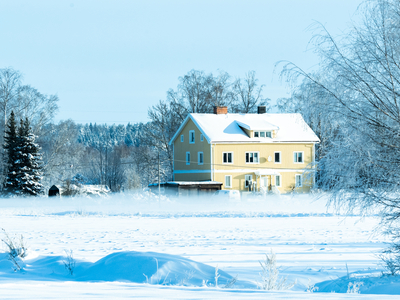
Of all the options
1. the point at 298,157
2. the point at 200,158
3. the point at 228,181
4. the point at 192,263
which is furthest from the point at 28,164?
the point at 192,263

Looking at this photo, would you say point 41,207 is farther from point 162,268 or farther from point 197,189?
point 162,268

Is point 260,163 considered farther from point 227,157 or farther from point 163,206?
point 163,206

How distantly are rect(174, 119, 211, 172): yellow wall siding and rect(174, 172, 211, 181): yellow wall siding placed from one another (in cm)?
57

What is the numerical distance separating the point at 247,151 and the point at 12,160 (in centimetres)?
2014

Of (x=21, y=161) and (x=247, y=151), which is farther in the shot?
(x=247, y=151)

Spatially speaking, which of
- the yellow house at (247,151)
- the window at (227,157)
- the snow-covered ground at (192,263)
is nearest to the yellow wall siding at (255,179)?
the yellow house at (247,151)

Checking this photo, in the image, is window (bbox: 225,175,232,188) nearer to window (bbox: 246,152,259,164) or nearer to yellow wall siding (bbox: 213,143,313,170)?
yellow wall siding (bbox: 213,143,313,170)

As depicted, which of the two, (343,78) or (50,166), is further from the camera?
(50,166)

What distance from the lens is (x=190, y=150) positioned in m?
46.4

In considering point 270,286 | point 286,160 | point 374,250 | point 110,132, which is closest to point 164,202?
point 286,160

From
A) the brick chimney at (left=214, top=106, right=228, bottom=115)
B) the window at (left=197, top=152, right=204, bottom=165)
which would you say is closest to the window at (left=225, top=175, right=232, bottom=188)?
the window at (left=197, top=152, right=204, bottom=165)

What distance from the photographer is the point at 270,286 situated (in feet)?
23.7

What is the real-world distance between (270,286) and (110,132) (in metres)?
153

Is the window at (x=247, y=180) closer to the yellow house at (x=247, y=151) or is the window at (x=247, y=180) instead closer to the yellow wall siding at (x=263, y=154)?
the yellow house at (x=247, y=151)
